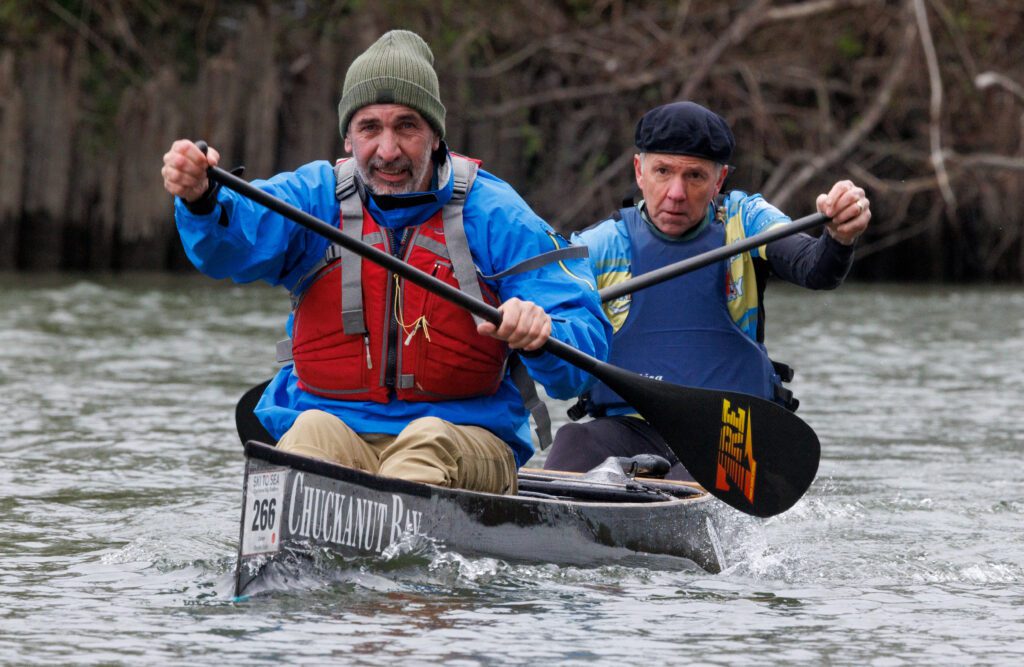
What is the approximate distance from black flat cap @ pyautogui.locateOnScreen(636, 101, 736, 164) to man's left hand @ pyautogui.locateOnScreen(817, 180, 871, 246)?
0.54 m

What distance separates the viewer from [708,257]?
5.62 metres

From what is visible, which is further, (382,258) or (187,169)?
(382,258)

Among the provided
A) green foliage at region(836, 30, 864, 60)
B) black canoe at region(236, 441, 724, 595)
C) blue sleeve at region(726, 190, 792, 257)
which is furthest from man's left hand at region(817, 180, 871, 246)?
green foliage at region(836, 30, 864, 60)

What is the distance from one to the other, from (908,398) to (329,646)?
21.9ft

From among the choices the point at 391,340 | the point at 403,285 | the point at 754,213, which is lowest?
the point at 391,340

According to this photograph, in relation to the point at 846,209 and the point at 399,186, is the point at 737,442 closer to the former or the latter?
the point at 846,209

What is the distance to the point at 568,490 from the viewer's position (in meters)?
5.42

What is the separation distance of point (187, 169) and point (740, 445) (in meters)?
1.99

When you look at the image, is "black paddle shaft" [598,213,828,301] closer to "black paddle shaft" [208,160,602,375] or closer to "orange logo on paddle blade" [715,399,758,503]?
"orange logo on paddle blade" [715,399,758,503]

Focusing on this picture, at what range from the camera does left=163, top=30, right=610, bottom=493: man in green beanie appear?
4.59 m

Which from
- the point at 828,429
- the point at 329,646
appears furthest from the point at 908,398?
the point at 329,646

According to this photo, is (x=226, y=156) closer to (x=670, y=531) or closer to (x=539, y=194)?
(x=539, y=194)

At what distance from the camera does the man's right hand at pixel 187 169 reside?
4.24 metres

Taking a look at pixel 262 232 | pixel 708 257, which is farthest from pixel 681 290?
pixel 262 232
